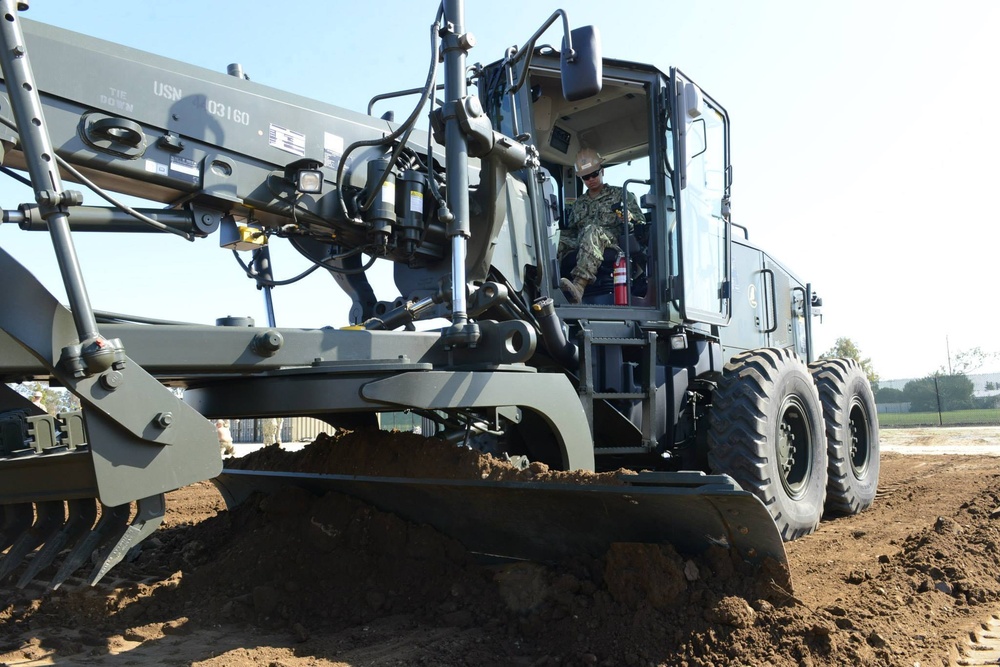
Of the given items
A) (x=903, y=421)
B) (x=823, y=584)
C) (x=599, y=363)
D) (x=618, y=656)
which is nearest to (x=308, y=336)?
(x=618, y=656)

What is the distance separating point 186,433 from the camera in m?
2.80

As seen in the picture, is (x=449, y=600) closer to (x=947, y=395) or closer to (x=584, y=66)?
(x=584, y=66)

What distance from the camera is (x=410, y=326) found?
4.44 m

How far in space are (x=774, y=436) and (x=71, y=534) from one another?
387cm

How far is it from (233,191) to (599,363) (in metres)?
2.48

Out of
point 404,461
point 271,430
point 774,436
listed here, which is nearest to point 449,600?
point 404,461

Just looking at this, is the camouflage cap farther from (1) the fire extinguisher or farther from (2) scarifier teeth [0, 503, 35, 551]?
(2) scarifier teeth [0, 503, 35, 551]

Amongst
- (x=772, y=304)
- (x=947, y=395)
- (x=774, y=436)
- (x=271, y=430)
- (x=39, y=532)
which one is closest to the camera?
(x=39, y=532)

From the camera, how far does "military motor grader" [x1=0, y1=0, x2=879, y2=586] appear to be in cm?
274

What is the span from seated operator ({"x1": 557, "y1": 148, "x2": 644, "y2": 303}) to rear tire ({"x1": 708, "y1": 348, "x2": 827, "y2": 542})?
1.12 metres

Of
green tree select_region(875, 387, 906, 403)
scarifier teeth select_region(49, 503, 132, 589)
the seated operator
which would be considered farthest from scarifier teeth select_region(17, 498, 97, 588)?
green tree select_region(875, 387, 906, 403)

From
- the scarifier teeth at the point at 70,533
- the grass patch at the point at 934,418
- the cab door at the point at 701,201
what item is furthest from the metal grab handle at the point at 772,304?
the grass patch at the point at 934,418

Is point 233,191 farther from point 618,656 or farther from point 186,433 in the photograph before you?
point 618,656

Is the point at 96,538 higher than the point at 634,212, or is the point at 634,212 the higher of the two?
the point at 634,212
